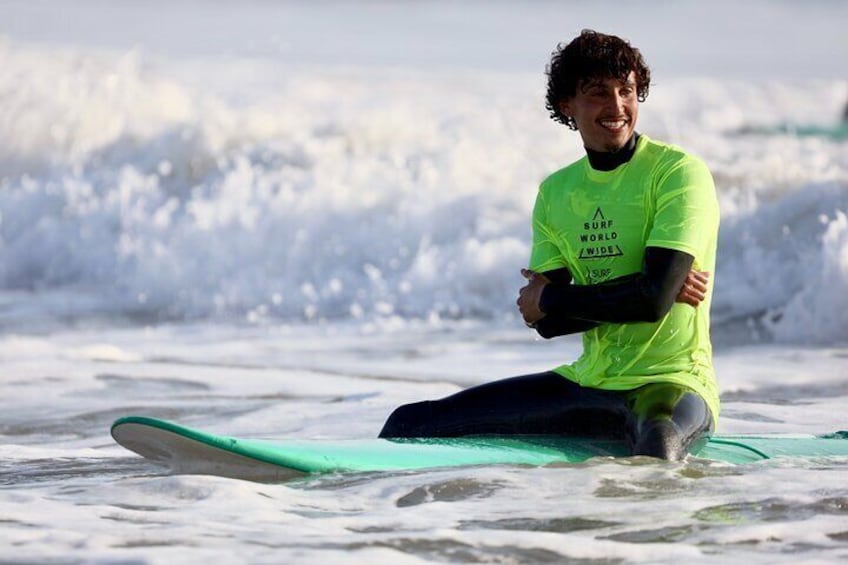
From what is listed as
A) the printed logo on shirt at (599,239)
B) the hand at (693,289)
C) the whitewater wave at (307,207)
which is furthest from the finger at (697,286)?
the whitewater wave at (307,207)

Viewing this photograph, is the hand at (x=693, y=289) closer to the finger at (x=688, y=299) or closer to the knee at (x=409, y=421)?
the finger at (x=688, y=299)

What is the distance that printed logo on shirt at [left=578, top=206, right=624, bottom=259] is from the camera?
4.83 m

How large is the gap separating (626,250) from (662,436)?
21.9 inches

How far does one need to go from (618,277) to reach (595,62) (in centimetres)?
62

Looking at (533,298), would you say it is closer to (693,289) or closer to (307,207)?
(693,289)

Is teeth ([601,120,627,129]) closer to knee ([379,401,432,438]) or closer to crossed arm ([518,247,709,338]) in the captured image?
crossed arm ([518,247,709,338])

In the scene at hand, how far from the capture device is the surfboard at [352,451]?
464 centimetres

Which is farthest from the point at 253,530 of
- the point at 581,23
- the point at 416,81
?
the point at 581,23

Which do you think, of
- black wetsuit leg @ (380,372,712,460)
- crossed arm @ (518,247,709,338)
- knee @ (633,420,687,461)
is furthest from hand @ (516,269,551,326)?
knee @ (633,420,687,461)

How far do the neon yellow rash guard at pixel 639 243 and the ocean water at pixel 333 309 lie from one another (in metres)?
0.29

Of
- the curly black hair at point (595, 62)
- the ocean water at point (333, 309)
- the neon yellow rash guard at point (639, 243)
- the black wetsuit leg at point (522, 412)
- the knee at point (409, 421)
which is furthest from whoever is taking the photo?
the knee at point (409, 421)

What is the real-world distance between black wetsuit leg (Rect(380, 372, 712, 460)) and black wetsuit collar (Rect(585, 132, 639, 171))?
2.13ft

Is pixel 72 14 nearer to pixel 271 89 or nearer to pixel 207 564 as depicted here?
pixel 271 89

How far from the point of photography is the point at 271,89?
20344mm
